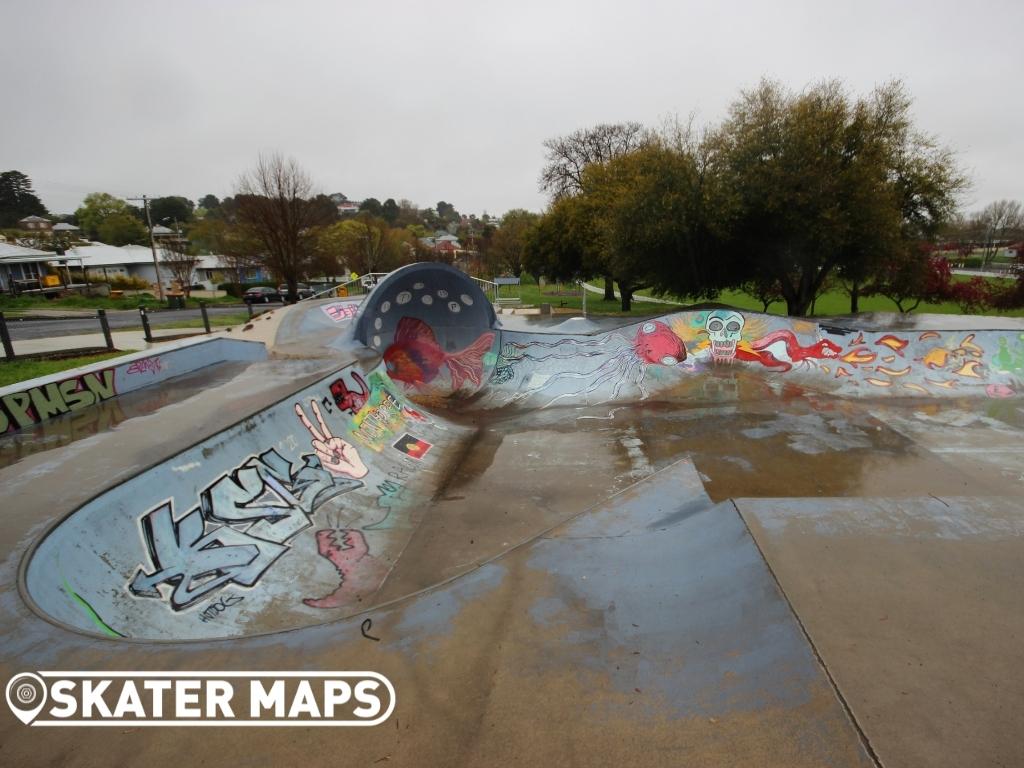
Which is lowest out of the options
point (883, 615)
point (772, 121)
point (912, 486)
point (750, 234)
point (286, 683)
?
point (912, 486)

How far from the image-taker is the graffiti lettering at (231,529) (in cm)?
497

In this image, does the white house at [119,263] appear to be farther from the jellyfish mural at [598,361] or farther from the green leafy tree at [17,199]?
the green leafy tree at [17,199]

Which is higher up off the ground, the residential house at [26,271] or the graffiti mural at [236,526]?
the residential house at [26,271]

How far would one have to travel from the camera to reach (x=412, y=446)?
34.4 ft

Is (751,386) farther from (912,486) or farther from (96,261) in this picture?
(96,261)

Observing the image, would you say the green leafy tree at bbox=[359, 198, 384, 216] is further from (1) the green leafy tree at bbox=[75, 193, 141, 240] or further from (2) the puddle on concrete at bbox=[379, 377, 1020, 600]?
(2) the puddle on concrete at bbox=[379, 377, 1020, 600]

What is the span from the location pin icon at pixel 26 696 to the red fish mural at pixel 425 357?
11604 millimetres

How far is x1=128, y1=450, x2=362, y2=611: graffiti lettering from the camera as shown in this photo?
16.3 feet

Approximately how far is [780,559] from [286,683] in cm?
316

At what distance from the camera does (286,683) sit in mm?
2783

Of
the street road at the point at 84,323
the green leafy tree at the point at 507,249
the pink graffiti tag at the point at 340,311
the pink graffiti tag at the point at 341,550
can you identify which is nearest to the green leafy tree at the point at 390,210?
the green leafy tree at the point at 507,249

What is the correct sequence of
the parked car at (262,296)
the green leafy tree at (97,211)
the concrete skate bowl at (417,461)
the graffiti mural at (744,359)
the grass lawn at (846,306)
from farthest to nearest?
the green leafy tree at (97,211) → the parked car at (262,296) → the grass lawn at (846,306) → the graffiti mural at (744,359) → the concrete skate bowl at (417,461)

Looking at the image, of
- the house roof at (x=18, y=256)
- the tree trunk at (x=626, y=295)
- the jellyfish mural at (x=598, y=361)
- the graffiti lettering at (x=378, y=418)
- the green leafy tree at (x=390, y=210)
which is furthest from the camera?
the green leafy tree at (x=390, y=210)

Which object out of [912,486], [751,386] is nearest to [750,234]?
[751,386]
